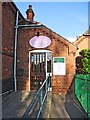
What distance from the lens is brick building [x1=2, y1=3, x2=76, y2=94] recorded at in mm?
14117

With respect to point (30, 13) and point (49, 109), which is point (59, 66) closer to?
point (30, 13)

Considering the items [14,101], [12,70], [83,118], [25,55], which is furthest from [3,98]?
[83,118]

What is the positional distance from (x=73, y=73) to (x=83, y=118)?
21.4 feet

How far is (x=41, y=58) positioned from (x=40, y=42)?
1038 mm

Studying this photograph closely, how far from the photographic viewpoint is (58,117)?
797 cm

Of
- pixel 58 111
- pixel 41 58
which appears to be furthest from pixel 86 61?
pixel 58 111

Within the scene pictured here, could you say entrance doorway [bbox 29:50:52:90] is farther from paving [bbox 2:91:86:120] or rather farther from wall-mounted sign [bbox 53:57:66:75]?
paving [bbox 2:91:86:120]

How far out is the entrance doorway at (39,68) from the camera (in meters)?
14.2

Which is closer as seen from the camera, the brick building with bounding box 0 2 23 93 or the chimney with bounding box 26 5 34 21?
the brick building with bounding box 0 2 23 93

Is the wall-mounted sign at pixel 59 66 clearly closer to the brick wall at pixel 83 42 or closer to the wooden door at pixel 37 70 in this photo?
the wooden door at pixel 37 70

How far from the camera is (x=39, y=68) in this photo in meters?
14.3

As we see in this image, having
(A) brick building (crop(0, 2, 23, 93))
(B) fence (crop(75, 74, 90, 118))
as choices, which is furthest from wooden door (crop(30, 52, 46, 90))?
(B) fence (crop(75, 74, 90, 118))

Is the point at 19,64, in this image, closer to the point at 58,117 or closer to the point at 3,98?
the point at 3,98

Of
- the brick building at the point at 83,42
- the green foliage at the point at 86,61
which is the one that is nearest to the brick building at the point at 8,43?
the green foliage at the point at 86,61
